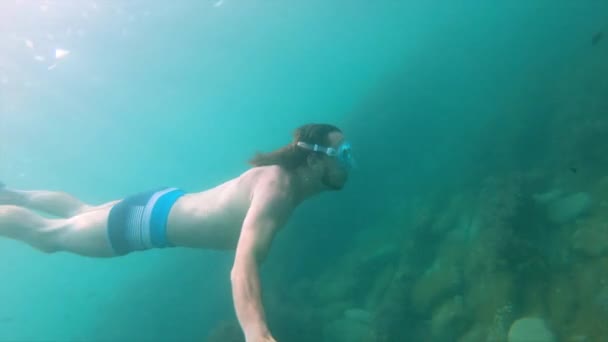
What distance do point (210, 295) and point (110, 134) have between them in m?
29.5

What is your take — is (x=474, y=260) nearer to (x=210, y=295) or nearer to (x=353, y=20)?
(x=210, y=295)

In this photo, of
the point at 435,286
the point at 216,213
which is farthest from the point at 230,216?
the point at 435,286

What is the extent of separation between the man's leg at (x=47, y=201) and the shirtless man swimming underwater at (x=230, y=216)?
31cm

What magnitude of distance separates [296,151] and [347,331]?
6.22 m

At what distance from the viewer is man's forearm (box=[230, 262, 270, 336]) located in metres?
2.32

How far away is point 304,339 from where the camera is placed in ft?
Result: 29.0

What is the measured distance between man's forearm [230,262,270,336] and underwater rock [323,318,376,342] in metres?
6.21

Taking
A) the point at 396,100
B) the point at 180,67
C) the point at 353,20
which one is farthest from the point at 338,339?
the point at 353,20

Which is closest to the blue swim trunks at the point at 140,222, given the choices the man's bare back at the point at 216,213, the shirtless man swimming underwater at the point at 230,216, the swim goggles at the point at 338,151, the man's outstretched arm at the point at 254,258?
the shirtless man swimming underwater at the point at 230,216

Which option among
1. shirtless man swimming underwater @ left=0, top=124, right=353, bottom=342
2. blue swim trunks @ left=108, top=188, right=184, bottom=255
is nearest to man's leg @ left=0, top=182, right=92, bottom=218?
shirtless man swimming underwater @ left=0, top=124, right=353, bottom=342

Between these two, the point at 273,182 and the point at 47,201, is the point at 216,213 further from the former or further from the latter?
the point at 47,201

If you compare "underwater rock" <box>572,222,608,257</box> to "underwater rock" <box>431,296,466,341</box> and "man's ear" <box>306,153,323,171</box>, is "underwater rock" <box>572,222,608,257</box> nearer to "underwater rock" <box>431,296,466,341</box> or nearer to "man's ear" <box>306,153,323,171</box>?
"underwater rock" <box>431,296,466,341</box>

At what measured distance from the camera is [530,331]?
5.21 m

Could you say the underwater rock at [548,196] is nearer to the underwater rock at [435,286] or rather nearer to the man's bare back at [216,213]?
the underwater rock at [435,286]
